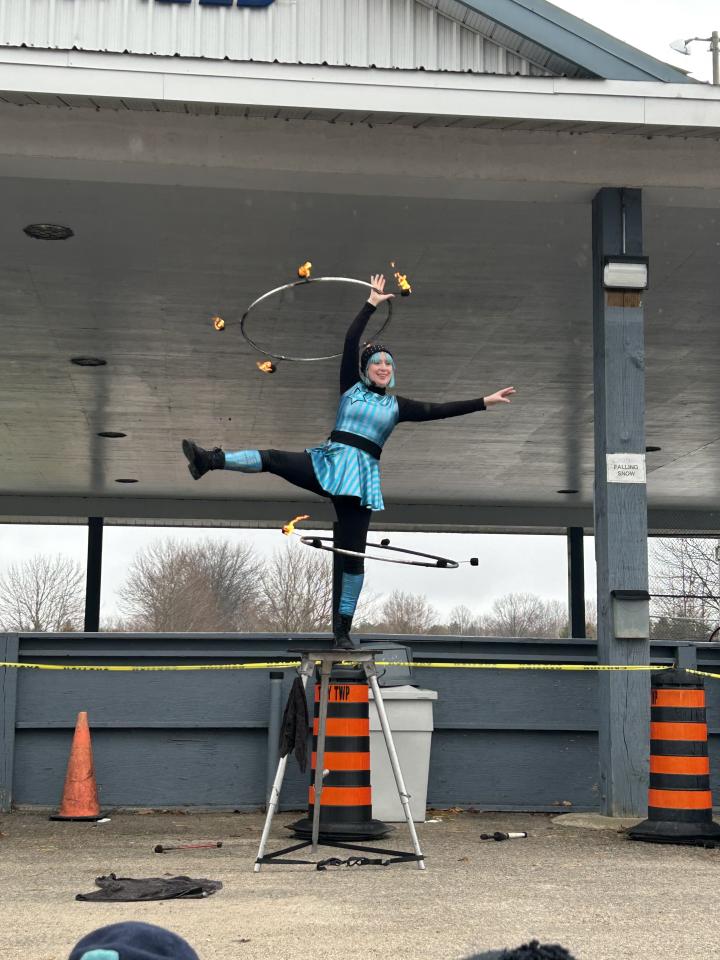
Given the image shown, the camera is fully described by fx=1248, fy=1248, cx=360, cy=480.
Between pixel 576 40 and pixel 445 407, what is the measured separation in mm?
3296

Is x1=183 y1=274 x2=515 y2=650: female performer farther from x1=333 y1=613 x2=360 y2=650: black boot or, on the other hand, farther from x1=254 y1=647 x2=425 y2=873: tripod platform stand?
x1=254 y1=647 x2=425 y2=873: tripod platform stand

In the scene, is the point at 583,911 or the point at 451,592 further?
the point at 451,592

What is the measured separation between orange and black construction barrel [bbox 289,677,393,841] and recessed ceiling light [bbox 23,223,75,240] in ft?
18.4

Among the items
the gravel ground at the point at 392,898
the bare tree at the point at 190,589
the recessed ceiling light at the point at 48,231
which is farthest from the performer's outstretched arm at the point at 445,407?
the bare tree at the point at 190,589

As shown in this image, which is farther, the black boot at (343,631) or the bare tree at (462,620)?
the bare tree at (462,620)

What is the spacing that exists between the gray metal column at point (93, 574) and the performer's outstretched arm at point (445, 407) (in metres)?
19.0

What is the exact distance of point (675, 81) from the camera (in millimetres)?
8945

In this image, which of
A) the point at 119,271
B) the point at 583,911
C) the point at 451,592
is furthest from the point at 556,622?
the point at 583,911

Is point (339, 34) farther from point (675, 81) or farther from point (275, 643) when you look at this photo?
point (275, 643)

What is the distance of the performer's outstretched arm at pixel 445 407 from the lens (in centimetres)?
743

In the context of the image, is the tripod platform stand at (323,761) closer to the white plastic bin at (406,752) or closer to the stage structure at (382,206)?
the white plastic bin at (406,752)

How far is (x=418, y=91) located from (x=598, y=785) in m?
5.12

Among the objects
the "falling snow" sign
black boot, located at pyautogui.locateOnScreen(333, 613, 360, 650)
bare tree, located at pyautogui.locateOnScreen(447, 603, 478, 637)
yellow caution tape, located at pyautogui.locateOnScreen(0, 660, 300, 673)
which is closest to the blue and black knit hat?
black boot, located at pyautogui.locateOnScreen(333, 613, 360, 650)

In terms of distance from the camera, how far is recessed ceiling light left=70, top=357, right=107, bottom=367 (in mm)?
15859
